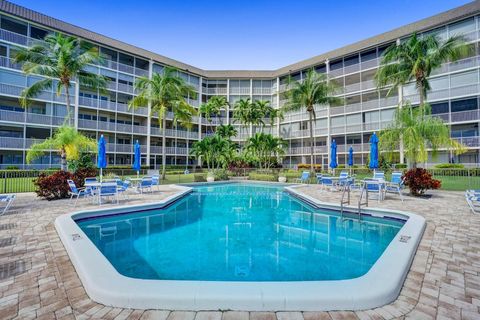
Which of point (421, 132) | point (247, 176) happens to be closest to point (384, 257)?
point (421, 132)

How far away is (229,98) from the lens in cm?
4316

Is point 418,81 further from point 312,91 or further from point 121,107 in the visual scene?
point 121,107

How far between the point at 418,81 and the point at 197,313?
19.9 metres

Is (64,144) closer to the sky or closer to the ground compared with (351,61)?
closer to the ground

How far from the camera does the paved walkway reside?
2.80m

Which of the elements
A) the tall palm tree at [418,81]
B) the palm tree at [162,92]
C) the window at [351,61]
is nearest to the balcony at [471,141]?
the tall palm tree at [418,81]

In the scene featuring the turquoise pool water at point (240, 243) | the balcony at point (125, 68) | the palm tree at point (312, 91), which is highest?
the balcony at point (125, 68)

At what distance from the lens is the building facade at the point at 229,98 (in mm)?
24266

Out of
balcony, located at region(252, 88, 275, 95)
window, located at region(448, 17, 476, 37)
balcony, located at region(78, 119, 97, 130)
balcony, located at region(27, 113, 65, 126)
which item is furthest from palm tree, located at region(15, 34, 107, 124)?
window, located at region(448, 17, 476, 37)

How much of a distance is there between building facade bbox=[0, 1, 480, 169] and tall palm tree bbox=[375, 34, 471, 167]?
145 inches

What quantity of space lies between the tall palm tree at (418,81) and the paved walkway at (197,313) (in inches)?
386

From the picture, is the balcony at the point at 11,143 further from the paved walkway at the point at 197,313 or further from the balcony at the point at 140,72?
the paved walkway at the point at 197,313

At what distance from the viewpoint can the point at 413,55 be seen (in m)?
16.5

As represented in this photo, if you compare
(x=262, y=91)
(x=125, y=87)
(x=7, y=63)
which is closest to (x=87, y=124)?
(x=125, y=87)
